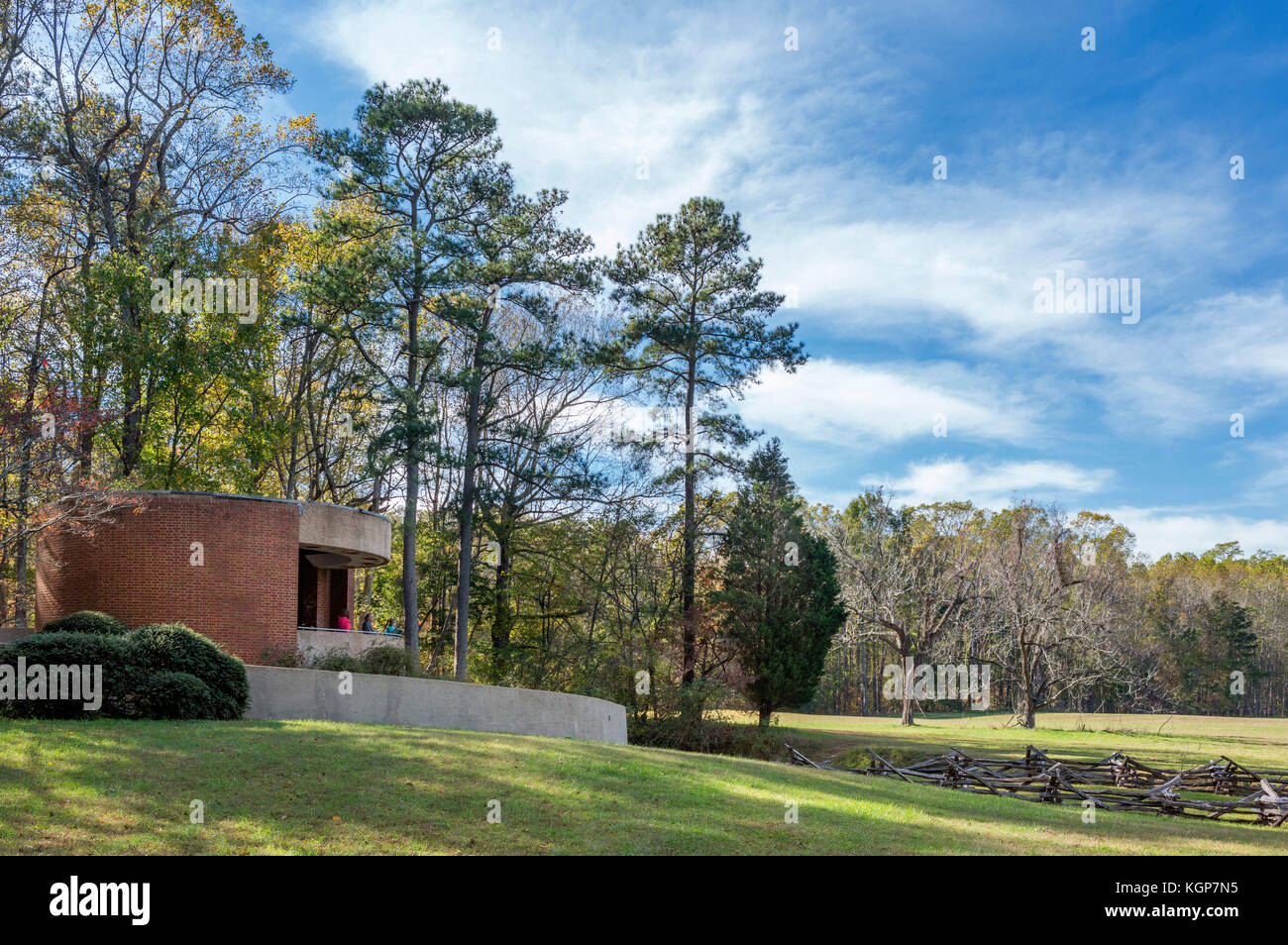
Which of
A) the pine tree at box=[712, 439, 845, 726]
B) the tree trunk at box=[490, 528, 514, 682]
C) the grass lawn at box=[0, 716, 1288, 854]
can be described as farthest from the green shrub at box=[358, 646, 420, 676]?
the pine tree at box=[712, 439, 845, 726]

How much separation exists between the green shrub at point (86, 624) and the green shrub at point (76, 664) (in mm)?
2107

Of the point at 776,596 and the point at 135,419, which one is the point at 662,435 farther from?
the point at 135,419

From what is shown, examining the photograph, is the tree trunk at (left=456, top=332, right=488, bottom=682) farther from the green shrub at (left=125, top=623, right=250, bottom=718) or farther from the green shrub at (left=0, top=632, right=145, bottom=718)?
the green shrub at (left=0, top=632, right=145, bottom=718)

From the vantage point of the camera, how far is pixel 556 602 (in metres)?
38.1

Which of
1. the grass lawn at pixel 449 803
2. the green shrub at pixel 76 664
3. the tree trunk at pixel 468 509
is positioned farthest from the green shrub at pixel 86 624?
the tree trunk at pixel 468 509

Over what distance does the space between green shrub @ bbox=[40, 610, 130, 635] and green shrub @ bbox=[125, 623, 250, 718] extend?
171 cm

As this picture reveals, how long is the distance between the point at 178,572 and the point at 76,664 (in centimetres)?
509

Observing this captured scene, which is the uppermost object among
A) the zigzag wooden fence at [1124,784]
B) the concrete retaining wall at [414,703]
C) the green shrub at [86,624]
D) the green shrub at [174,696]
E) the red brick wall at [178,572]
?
the red brick wall at [178,572]

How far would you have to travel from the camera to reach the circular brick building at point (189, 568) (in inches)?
793

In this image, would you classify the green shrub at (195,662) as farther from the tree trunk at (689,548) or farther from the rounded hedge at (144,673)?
the tree trunk at (689,548)

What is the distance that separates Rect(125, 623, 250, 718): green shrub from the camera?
1630cm

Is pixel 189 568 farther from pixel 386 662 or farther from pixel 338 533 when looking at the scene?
pixel 386 662
